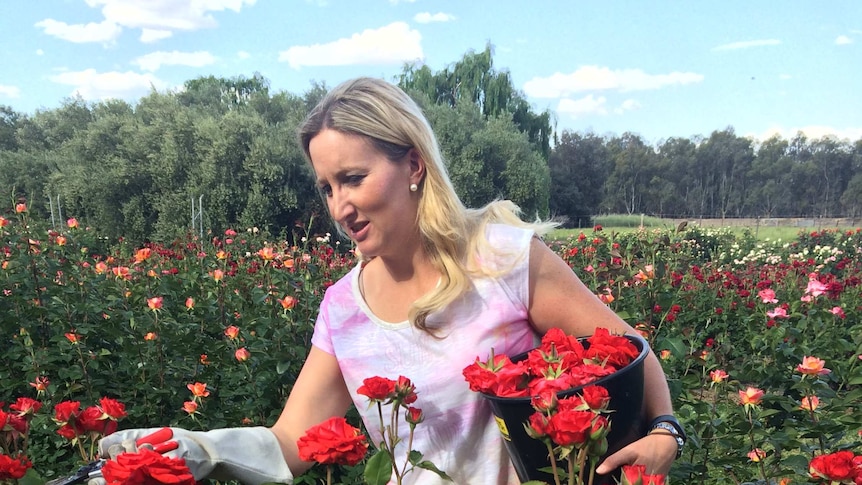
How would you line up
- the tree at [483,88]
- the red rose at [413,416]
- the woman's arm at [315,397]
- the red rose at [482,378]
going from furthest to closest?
the tree at [483,88] < the woman's arm at [315,397] < the red rose at [413,416] < the red rose at [482,378]

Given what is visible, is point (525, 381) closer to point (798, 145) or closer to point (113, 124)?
point (113, 124)

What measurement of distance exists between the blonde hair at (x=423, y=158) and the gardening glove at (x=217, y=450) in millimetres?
374

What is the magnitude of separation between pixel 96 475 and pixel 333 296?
2.11ft

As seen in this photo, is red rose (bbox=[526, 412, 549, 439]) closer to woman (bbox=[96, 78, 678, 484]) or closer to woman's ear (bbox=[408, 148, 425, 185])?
woman (bbox=[96, 78, 678, 484])

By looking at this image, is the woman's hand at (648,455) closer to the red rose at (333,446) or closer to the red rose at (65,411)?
the red rose at (333,446)

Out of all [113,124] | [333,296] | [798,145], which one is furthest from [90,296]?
[798,145]

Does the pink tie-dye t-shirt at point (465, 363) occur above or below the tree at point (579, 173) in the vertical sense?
above

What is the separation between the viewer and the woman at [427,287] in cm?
124

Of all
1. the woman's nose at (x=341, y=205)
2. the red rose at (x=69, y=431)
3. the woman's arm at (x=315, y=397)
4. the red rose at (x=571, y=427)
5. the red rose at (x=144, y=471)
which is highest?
the woman's nose at (x=341, y=205)

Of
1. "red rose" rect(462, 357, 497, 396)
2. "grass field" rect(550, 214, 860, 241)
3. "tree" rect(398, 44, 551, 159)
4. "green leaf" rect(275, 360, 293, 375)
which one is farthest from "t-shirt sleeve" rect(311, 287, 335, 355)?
"tree" rect(398, 44, 551, 159)

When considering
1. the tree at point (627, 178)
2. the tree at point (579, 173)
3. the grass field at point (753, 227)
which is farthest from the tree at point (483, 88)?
the tree at point (627, 178)

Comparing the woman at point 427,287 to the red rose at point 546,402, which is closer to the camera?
the red rose at point 546,402

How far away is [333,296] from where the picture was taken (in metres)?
1.46

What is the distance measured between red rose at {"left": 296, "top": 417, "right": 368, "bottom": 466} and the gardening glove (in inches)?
8.6
